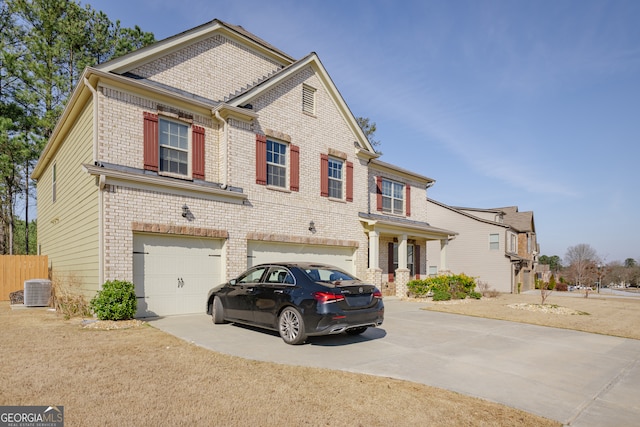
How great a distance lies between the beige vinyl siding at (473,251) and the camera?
28844 mm

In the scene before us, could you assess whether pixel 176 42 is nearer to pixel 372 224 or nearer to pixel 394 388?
pixel 372 224

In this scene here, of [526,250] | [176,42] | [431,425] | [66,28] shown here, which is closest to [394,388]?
[431,425]

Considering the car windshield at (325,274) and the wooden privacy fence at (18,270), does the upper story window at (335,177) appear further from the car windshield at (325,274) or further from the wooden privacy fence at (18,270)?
the wooden privacy fence at (18,270)

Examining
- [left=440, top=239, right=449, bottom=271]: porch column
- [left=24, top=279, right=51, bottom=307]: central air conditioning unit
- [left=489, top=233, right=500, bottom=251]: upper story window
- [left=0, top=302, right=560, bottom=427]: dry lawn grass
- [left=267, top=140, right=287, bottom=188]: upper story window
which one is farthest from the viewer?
[left=489, top=233, right=500, bottom=251]: upper story window

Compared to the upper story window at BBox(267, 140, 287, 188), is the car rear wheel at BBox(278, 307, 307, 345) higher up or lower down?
lower down

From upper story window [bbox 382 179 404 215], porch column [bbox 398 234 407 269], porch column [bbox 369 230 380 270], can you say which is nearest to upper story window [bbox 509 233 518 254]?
upper story window [bbox 382 179 404 215]

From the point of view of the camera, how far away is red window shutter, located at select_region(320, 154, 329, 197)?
50.6 feet

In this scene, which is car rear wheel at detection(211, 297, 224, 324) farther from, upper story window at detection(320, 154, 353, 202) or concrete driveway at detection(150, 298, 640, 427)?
upper story window at detection(320, 154, 353, 202)

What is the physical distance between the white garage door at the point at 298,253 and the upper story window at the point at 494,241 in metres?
17.1

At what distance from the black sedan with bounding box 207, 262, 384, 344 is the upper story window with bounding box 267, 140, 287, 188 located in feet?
18.6

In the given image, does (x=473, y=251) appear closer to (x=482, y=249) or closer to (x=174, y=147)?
(x=482, y=249)

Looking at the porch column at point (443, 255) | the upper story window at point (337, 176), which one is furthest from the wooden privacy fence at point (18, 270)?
the porch column at point (443, 255)

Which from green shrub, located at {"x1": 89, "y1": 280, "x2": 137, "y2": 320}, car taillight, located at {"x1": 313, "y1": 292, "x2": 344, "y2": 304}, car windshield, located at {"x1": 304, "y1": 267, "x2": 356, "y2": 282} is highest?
car windshield, located at {"x1": 304, "y1": 267, "x2": 356, "y2": 282}

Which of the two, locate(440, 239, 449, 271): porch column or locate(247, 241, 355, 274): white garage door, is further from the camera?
locate(440, 239, 449, 271): porch column
